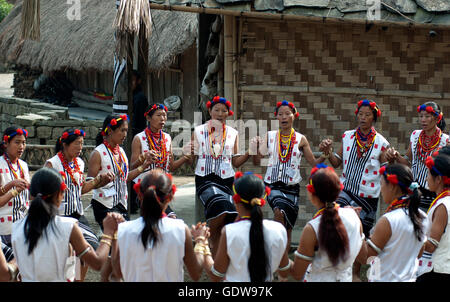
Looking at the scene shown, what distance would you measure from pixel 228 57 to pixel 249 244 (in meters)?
4.34

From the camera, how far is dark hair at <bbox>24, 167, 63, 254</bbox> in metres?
4.00

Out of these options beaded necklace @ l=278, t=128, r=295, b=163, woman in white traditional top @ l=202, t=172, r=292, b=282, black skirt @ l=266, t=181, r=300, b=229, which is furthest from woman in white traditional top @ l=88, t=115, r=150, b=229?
woman in white traditional top @ l=202, t=172, r=292, b=282

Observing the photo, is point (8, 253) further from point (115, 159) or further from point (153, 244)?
point (153, 244)

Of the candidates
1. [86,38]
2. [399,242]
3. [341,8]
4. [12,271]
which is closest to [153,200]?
[12,271]

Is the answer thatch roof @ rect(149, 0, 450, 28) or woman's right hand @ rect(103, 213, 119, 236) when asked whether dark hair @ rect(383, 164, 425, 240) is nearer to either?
woman's right hand @ rect(103, 213, 119, 236)

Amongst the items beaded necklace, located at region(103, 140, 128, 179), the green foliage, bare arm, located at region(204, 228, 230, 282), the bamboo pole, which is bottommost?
bare arm, located at region(204, 228, 230, 282)

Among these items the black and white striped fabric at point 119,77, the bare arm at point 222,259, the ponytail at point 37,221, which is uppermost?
the black and white striped fabric at point 119,77

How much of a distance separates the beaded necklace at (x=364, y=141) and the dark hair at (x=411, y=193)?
2144mm

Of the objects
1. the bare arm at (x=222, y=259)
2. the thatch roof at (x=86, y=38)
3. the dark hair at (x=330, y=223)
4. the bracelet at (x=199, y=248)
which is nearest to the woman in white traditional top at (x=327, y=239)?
the dark hair at (x=330, y=223)

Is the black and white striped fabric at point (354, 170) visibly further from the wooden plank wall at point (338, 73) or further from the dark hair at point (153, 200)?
the dark hair at point (153, 200)

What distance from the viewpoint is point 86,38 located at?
54.4ft

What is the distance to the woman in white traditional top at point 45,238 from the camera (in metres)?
4.01

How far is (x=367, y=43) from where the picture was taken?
7.89 metres

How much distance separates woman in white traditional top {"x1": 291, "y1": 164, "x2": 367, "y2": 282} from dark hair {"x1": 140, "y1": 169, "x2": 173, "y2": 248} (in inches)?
35.0
